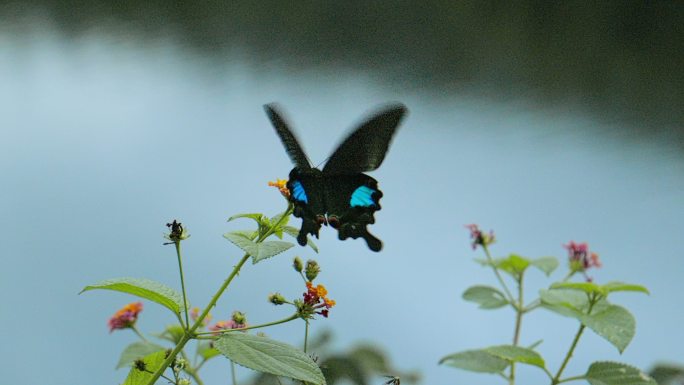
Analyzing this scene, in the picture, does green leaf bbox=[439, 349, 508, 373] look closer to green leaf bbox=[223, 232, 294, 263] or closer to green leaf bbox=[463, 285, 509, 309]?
green leaf bbox=[463, 285, 509, 309]

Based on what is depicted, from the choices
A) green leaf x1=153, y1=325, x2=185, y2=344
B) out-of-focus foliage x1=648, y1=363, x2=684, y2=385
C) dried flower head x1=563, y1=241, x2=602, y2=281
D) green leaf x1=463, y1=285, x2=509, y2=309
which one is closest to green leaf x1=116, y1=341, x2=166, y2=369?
green leaf x1=153, y1=325, x2=185, y2=344

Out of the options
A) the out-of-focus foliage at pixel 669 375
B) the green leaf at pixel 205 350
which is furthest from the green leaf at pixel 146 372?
the out-of-focus foliage at pixel 669 375

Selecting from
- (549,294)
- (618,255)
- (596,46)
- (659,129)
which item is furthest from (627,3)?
(549,294)

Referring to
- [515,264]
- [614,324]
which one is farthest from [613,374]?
[515,264]

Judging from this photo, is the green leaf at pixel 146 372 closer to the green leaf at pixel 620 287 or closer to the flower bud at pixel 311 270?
the flower bud at pixel 311 270

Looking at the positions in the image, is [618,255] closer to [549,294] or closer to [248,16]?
[549,294]

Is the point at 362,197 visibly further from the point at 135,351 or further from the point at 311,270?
the point at 135,351

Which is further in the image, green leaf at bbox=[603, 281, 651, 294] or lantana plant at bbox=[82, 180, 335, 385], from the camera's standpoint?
green leaf at bbox=[603, 281, 651, 294]
